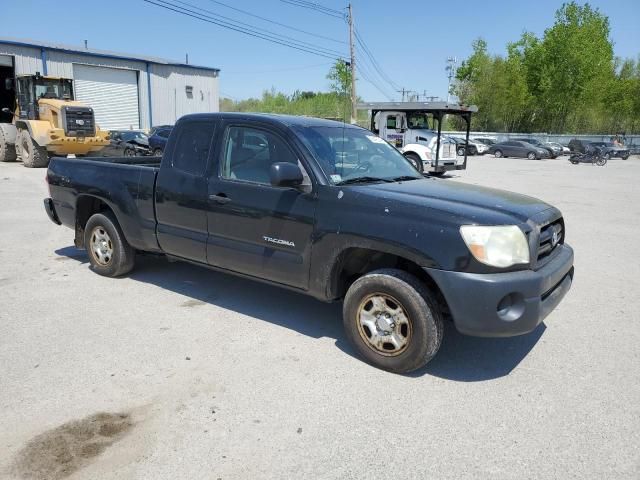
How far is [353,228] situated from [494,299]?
109cm

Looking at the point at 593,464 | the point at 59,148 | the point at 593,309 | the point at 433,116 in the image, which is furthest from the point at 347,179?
the point at 59,148

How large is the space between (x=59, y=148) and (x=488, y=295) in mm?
18905

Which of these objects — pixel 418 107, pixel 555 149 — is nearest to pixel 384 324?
pixel 418 107

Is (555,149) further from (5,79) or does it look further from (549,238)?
(549,238)

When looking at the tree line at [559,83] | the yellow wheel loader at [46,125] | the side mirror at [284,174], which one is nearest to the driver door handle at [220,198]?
the side mirror at [284,174]

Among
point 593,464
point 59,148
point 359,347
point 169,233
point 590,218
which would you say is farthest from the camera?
point 59,148

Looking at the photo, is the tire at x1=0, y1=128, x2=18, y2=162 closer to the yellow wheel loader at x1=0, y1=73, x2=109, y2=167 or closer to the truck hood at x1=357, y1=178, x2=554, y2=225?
the yellow wheel loader at x1=0, y1=73, x2=109, y2=167

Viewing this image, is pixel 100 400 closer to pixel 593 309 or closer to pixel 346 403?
pixel 346 403

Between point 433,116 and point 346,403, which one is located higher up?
point 433,116

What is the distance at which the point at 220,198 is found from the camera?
4551 millimetres

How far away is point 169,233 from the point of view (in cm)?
503

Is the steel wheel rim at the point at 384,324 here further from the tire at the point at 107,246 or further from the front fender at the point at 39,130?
the front fender at the point at 39,130

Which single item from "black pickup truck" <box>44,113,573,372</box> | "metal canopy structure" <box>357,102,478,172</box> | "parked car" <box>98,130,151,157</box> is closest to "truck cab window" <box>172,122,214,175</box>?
"black pickup truck" <box>44,113,573,372</box>

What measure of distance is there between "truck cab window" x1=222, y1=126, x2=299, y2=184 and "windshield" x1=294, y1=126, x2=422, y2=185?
0.71 feet
